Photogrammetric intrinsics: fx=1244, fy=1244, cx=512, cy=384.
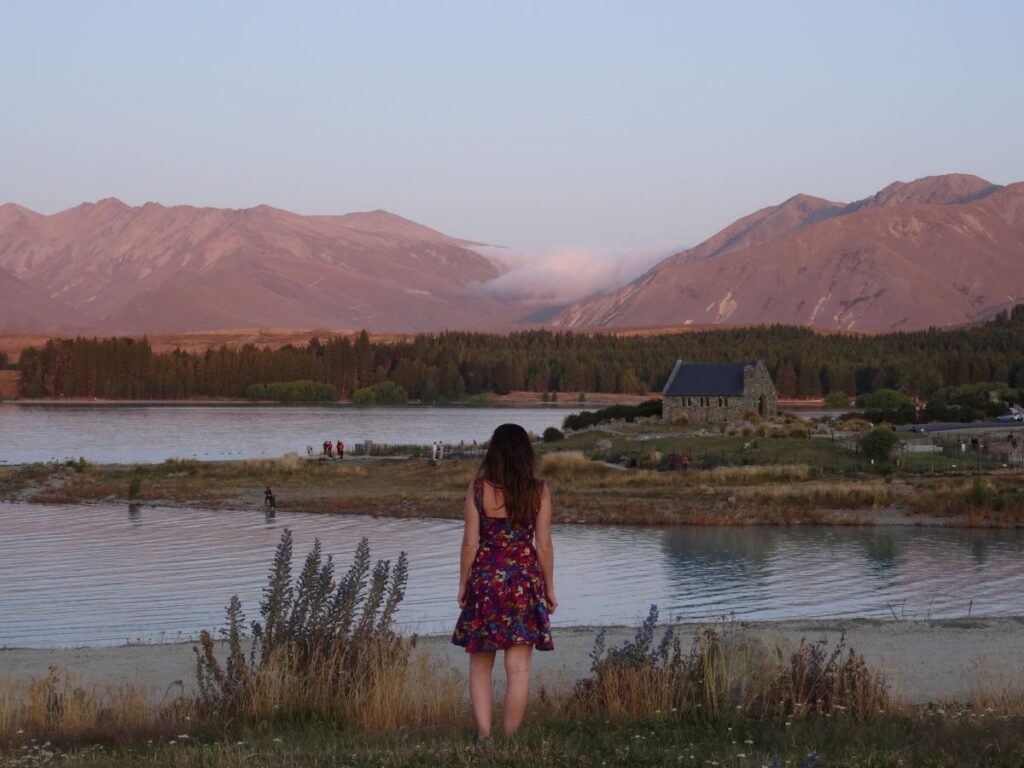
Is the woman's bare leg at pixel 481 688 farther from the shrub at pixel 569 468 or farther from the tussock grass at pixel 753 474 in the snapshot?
the shrub at pixel 569 468

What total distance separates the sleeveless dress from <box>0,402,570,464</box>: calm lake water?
51144 mm

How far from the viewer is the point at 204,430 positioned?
8631 centimetres

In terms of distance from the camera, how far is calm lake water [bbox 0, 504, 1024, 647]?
1989 centimetres

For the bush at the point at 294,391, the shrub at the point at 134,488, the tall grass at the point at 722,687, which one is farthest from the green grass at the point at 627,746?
the bush at the point at 294,391

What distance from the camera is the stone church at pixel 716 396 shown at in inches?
2581

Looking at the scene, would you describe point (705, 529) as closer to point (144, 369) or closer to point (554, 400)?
point (554, 400)

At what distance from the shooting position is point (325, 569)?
1034 cm

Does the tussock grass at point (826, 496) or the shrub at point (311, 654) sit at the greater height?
the shrub at point (311, 654)

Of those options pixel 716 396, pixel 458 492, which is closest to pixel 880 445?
pixel 458 492

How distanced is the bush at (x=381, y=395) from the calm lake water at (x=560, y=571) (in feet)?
369

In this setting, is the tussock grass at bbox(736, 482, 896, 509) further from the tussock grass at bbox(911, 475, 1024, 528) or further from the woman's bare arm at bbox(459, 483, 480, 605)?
the woman's bare arm at bbox(459, 483, 480, 605)

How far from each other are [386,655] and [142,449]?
59.1 meters

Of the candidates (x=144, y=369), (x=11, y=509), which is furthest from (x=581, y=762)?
(x=144, y=369)

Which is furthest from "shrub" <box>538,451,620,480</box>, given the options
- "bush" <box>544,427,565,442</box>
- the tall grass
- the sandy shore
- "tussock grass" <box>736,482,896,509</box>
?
the tall grass
